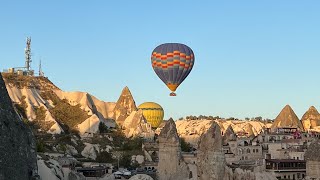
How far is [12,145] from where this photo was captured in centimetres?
3338

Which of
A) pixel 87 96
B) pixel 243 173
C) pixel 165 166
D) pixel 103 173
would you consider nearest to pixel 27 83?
pixel 87 96

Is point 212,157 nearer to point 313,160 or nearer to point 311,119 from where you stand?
point 313,160

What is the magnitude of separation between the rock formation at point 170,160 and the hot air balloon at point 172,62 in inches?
1237

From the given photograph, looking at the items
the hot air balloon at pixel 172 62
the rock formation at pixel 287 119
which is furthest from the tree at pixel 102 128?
the rock formation at pixel 287 119

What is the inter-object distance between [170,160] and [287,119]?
6886 cm

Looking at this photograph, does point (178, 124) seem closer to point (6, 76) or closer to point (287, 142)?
point (6, 76)

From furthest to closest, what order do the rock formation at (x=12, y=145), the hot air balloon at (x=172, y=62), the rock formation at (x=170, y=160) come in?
the hot air balloon at (x=172, y=62)
the rock formation at (x=170, y=160)
the rock formation at (x=12, y=145)

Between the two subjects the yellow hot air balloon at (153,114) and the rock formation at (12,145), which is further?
the yellow hot air balloon at (153,114)

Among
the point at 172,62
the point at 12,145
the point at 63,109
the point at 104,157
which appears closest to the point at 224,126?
the point at 63,109

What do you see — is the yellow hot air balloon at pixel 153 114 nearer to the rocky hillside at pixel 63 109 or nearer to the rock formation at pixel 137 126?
the rocky hillside at pixel 63 109

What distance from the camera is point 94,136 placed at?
113750mm

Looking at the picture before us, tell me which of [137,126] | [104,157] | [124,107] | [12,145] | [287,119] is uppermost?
[124,107]

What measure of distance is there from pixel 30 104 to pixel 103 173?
51.8 meters

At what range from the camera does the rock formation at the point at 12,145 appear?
105ft
